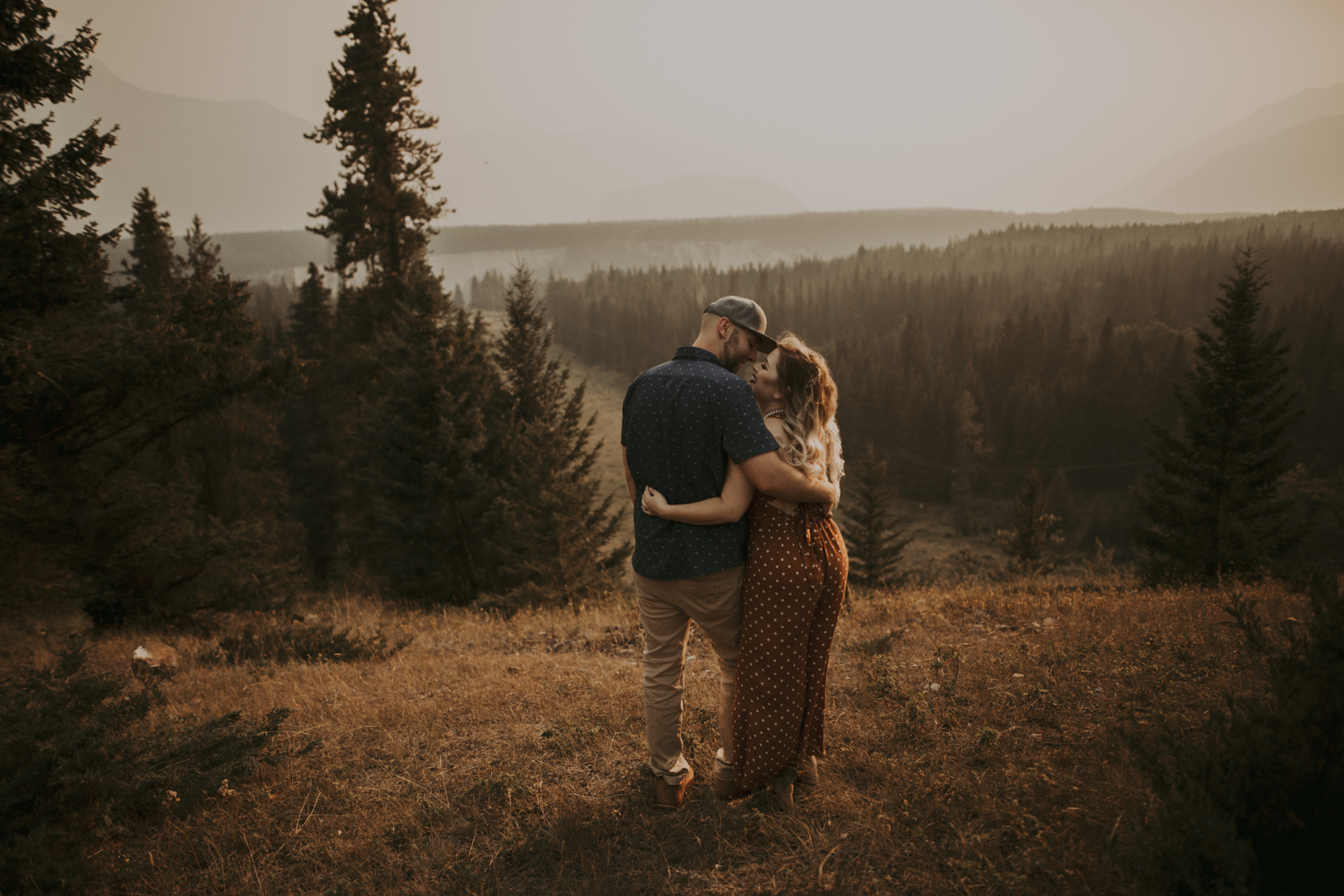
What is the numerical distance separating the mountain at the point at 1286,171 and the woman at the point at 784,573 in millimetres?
99119

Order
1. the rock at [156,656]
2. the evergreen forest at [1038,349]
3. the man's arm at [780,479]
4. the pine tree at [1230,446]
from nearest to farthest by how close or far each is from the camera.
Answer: the man's arm at [780,479], the rock at [156,656], the pine tree at [1230,446], the evergreen forest at [1038,349]

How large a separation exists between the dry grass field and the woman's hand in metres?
1.74

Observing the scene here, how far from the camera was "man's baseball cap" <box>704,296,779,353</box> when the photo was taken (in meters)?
3.28

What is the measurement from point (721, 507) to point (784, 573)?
48 centimetres

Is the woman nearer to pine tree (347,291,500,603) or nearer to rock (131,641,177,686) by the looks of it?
rock (131,641,177,686)

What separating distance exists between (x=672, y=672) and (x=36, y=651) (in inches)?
394

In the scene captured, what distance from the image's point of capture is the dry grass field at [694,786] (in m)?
3.13

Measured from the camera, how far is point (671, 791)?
3.64 m

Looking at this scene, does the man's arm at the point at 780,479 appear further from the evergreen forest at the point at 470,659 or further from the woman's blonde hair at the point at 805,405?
the evergreen forest at the point at 470,659

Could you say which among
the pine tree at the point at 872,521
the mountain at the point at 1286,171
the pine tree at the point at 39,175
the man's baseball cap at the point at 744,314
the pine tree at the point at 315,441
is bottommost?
the pine tree at the point at 872,521

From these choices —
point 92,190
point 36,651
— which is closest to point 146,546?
point 36,651

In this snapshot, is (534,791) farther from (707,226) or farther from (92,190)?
(707,226)

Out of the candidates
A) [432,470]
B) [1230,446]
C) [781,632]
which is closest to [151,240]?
[432,470]

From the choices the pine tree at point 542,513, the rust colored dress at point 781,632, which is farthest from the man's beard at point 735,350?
the pine tree at point 542,513
